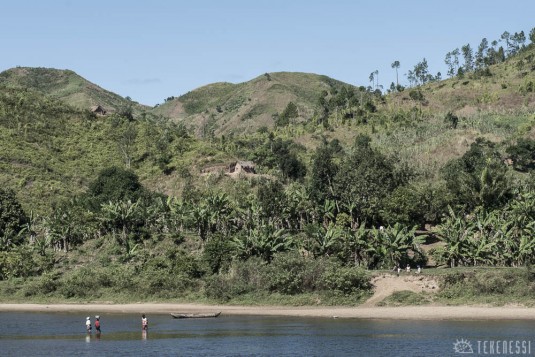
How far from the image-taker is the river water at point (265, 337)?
46.1 metres

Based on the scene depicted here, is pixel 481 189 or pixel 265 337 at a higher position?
pixel 481 189

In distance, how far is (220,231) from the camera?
283 feet

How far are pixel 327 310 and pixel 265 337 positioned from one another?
14.9 meters

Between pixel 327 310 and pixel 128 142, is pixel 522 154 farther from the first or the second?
pixel 128 142

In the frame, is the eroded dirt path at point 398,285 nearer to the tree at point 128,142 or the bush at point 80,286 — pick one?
the bush at point 80,286

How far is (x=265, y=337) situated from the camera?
51969 millimetres

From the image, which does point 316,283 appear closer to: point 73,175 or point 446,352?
point 446,352

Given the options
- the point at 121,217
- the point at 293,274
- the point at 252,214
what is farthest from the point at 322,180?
the point at 293,274

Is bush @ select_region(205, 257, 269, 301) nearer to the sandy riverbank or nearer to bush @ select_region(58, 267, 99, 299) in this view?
the sandy riverbank

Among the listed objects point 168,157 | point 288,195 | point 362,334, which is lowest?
point 362,334

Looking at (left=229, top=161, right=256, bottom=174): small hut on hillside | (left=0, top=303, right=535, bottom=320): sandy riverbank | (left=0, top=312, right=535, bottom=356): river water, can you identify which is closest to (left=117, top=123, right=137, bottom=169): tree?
(left=229, top=161, right=256, bottom=174): small hut on hillside

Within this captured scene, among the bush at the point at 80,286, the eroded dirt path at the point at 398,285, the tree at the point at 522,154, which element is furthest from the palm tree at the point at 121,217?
the tree at the point at 522,154

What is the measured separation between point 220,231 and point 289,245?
11995mm

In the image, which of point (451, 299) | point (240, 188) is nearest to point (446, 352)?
point (451, 299)
